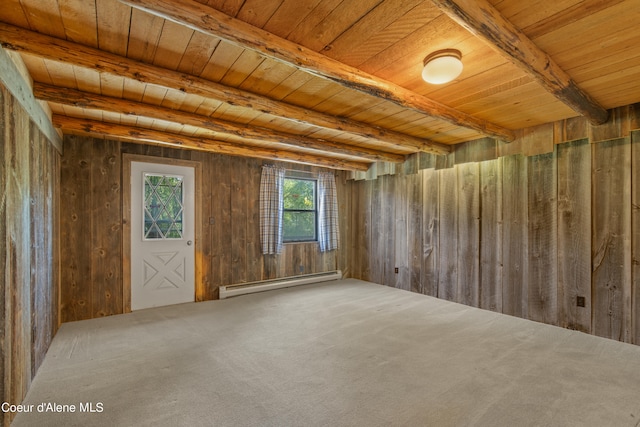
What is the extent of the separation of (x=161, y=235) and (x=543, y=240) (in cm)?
496

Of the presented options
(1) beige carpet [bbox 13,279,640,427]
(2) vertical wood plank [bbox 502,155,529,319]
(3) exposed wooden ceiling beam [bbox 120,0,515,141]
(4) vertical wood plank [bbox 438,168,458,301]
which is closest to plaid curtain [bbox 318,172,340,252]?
(4) vertical wood plank [bbox 438,168,458,301]

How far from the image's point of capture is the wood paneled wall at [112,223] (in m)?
3.60

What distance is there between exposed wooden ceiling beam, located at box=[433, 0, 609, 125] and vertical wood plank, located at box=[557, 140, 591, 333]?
110 centimetres

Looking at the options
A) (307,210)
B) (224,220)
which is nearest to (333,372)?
(224,220)

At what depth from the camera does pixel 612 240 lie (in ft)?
10.1

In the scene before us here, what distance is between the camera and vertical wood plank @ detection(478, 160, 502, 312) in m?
3.96

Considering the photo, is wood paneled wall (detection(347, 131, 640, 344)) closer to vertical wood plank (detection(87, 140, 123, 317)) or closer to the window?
the window

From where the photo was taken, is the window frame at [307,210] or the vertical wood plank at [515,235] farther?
the window frame at [307,210]

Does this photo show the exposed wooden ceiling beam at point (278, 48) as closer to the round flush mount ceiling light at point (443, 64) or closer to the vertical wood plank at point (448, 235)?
the round flush mount ceiling light at point (443, 64)

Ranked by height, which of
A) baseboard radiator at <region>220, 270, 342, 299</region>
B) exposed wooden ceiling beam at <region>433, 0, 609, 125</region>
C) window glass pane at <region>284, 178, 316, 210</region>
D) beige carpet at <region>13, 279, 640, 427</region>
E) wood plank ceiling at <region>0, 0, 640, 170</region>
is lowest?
beige carpet at <region>13, 279, 640, 427</region>

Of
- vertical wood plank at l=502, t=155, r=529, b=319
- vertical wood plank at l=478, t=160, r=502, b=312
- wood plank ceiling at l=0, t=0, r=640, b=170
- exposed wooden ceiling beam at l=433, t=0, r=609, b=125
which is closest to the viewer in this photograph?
exposed wooden ceiling beam at l=433, t=0, r=609, b=125

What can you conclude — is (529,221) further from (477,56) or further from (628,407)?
(477,56)

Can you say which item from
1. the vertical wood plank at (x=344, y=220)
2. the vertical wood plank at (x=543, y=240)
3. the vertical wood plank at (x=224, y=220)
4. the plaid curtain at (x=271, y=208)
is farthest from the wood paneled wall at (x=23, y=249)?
the vertical wood plank at (x=543, y=240)

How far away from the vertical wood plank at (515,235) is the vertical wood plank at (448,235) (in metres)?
0.67
